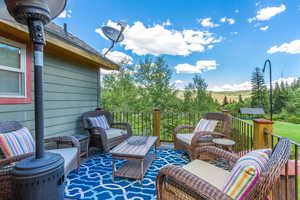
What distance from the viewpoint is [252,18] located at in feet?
22.4

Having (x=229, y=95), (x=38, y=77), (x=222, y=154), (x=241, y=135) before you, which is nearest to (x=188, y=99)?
(x=241, y=135)

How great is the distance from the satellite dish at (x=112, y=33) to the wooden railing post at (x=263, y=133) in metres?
4.35

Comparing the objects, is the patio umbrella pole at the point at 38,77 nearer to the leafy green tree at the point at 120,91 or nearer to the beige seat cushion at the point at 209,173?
the beige seat cushion at the point at 209,173

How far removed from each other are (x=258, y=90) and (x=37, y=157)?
2397cm

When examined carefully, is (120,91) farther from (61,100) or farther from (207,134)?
(207,134)

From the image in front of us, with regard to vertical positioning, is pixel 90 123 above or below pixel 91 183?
above

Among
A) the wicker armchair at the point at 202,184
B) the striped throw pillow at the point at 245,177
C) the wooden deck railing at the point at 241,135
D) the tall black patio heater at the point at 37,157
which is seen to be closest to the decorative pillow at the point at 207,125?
the wooden deck railing at the point at 241,135

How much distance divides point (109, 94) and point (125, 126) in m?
4.18

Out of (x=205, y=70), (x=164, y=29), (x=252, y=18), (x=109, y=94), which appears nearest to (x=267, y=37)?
(x=252, y=18)

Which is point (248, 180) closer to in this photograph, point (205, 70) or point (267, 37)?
point (205, 70)

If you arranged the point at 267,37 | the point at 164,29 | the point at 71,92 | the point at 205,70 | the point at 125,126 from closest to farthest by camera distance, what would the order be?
1. the point at 71,92
2. the point at 125,126
3. the point at 164,29
4. the point at 267,37
5. the point at 205,70

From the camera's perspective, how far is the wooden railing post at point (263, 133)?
2.01 m

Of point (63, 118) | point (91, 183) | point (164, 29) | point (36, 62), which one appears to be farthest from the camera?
point (164, 29)

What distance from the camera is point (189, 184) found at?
104 centimetres
